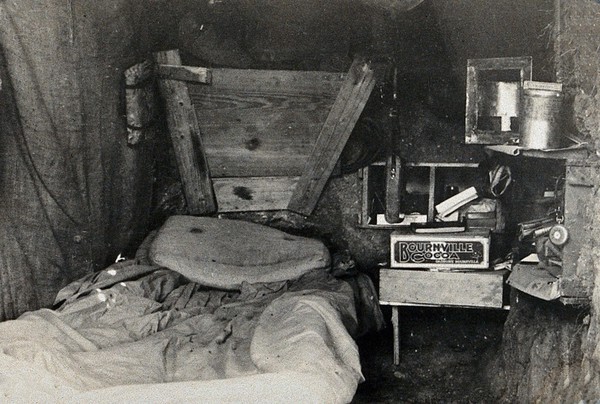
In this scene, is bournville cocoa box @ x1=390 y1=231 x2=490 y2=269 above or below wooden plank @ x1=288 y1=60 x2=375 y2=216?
below

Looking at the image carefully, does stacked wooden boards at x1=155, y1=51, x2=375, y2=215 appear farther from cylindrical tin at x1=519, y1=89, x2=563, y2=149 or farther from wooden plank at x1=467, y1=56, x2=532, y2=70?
cylindrical tin at x1=519, y1=89, x2=563, y2=149

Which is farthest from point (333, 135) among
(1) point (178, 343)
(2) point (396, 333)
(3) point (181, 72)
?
(1) point (178, 343)

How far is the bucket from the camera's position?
13.0 feet

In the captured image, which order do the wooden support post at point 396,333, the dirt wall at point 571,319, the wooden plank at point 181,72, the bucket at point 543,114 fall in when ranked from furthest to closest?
the wooden plank at point 181,72 → the wooden support post at point 396,333 → the bucket at point 543,114 → the dirt wall at point 571,319

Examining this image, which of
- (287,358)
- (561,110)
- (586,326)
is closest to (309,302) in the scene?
(287,358)

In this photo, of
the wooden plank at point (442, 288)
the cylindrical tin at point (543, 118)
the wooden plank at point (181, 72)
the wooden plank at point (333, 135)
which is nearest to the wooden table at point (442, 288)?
the wooden plank at point (442, 288)

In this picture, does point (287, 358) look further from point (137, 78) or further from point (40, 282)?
point (137, 78)

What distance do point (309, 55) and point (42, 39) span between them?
7.84ft

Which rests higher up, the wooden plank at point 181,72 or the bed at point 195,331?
the wooden plank at point 181,72

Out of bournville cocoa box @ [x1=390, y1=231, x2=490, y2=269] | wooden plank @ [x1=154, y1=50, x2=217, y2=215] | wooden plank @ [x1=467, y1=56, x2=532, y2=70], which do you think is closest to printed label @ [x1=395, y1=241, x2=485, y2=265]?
bournville cocoa box @ [x1=390, y1=231, x2=490, y2=269]

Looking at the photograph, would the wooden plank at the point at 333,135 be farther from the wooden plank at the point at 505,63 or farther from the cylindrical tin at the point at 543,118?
the cylindrical tin at the point at 543,118

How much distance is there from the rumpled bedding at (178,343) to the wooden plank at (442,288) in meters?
0.44

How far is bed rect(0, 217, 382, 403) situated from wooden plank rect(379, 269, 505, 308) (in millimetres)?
279

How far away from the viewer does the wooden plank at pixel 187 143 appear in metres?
5.57
